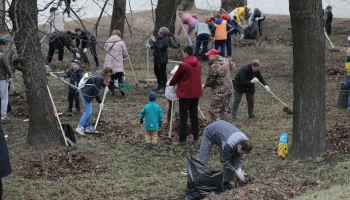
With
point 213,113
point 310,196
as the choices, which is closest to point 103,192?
point 310,196

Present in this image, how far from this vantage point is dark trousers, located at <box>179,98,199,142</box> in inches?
463

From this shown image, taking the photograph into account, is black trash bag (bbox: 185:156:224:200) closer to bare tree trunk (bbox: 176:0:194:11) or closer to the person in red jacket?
the person in red jacket

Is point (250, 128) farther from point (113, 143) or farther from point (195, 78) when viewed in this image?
point (113, 143)

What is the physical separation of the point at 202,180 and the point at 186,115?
316 centimetres

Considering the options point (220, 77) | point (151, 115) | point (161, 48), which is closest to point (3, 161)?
→ point (151, 115)

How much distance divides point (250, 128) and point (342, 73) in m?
6.22

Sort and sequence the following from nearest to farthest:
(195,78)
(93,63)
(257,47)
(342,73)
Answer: (195,78), (342,73), (93,63), (257,47)

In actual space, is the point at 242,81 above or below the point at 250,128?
above

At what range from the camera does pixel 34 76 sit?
11.2 metres

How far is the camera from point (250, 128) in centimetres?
1310

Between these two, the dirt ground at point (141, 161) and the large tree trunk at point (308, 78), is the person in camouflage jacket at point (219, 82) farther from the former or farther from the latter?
the large tree trunk at point (308, 78)

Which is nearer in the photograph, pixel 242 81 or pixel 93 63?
pixel 242 81

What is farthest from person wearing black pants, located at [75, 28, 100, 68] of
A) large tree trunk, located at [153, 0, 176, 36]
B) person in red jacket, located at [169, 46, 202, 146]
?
large tree trunk, located at [153, 0, 176, 36]

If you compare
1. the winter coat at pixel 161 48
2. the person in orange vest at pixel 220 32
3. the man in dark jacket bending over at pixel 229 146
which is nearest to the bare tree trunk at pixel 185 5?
the person in orange vest at pixel 220 32
